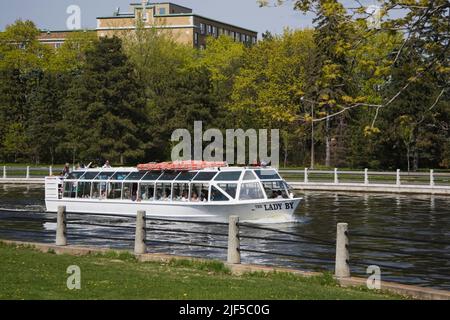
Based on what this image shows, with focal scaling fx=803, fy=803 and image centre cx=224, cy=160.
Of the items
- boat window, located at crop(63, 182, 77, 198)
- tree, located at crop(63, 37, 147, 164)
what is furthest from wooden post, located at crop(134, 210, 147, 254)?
tree, located at crop(63, 37, 147, 164)

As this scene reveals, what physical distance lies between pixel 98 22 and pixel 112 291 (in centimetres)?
15222

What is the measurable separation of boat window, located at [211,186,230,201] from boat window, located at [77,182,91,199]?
28.5 ft

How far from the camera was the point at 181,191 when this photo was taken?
1634 inches

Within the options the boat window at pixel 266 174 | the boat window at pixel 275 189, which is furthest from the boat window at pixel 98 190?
the boat window at pixel 275 189

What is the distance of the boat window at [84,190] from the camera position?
4538cm

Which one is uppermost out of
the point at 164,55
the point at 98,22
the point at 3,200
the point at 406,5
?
the point at 98,22

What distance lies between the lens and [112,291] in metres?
14.8

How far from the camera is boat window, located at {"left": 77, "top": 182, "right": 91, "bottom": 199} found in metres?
45.4

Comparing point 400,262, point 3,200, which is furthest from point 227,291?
point 3,200

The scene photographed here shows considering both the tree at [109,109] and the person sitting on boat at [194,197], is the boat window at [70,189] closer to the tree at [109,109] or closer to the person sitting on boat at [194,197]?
the person sitting on boat at [194,197]

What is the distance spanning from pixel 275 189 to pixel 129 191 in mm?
8312

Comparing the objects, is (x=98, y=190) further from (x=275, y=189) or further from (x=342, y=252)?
(x=342, y=252)
